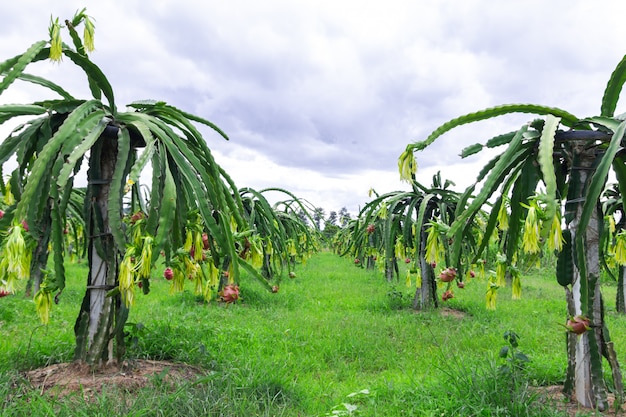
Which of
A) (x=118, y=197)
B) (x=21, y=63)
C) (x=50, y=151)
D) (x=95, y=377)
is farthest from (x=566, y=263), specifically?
(x=21, y=63)

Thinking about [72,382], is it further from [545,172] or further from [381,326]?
[381,326]

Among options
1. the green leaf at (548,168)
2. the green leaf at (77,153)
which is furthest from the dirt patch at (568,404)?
the green leaf at (77,153)

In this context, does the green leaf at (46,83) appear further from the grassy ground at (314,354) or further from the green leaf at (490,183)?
the green leaf at (490,183)

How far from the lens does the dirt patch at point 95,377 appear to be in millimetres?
2426

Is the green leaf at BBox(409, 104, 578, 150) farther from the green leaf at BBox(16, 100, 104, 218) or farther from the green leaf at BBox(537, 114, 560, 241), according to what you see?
the green leaf at BBox(16, 100, 104, 218)

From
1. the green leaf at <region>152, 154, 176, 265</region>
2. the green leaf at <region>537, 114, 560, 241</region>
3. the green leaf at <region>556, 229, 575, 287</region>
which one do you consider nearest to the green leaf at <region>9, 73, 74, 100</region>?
the green leaf at <region>152, 154, 176, 265</region>

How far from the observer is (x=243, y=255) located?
2713 mm

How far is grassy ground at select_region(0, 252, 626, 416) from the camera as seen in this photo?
238 cm

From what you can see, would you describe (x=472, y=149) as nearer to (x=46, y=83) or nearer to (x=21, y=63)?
(x=21, y=63)

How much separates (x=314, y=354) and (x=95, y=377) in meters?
1.92

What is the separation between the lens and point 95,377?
254 centimetres

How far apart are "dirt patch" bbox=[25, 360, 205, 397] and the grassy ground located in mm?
103

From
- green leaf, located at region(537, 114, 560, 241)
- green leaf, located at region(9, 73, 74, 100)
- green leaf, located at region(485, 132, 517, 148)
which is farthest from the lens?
green leaf, located at region(9, 73, 74, 100)

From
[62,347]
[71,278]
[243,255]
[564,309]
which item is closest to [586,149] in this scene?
[243,255]
